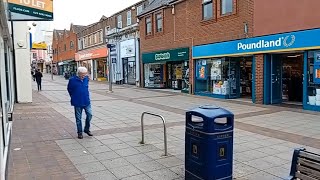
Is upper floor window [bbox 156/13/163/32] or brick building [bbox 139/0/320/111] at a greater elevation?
upper floor window [bbox 156/13/163/32]

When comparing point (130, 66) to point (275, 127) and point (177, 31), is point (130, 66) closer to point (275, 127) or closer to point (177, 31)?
point (177, 31)

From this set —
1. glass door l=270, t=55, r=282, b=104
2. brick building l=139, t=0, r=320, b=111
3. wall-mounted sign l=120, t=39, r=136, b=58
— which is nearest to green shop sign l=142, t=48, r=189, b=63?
brick building l=139, t=0, r=320, b=111

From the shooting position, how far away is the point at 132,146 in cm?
607

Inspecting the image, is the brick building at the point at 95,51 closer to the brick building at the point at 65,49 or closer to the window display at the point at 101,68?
the window display at the point at 101,68

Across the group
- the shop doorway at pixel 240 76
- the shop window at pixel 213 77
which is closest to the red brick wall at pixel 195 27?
the shop window at pixel 213 77

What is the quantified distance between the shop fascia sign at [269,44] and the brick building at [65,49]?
36116 millimetres

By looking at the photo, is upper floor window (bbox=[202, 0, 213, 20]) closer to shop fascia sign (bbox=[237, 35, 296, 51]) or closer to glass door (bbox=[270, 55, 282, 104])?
shop fascia sign (bbox=[237, 35, 296, 51])

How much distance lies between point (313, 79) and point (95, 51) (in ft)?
91.4

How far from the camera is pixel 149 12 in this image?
69.5 feet

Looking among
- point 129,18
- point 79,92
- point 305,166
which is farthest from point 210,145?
point 129,18

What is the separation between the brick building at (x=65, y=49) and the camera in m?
46.7

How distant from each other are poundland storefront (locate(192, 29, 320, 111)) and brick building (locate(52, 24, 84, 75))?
33.6 meters

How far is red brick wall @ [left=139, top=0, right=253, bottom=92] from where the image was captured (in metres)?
13.2

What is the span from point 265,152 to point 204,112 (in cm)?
239
